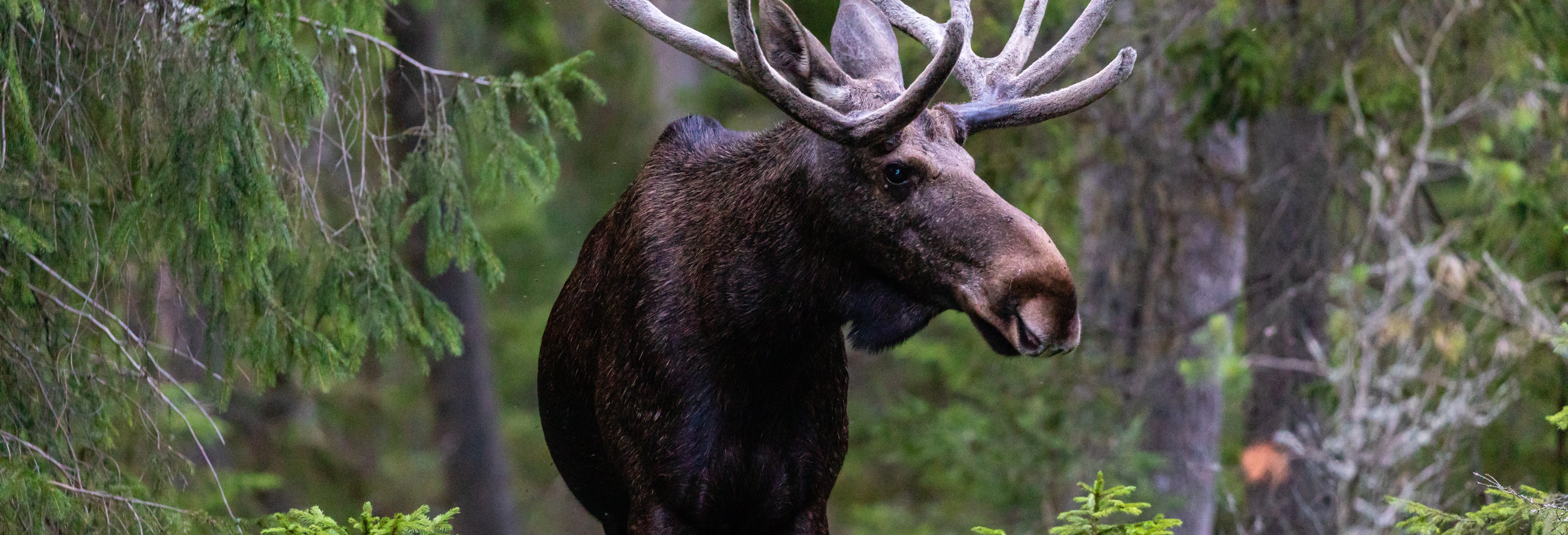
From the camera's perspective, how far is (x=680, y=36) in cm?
378

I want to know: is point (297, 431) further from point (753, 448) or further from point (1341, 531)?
point (753, 448)

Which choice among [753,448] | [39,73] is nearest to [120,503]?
[39,73]

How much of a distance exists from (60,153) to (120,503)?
116 cm

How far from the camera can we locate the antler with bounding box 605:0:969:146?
3.37m

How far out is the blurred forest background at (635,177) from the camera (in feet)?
15.5

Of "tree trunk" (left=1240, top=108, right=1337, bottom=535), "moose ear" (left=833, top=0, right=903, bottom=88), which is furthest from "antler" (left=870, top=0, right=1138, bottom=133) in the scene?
"tree trunk" (left=1240, top=108, right=1337, bottom=535)

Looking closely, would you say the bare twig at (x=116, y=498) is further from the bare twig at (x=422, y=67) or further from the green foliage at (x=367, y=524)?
the bare twig at (x=422, y=67)

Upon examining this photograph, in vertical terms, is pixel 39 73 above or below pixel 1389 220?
above

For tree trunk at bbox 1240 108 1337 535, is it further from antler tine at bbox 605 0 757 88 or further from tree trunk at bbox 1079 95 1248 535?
antler tine at bbox 605 0 757 88

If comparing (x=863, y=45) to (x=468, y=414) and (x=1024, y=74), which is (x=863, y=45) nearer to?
(x=1024, y=74)

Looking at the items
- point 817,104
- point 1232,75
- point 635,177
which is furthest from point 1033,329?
point 635,177

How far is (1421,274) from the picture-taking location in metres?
7.94

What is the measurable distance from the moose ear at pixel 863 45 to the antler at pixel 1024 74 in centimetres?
14

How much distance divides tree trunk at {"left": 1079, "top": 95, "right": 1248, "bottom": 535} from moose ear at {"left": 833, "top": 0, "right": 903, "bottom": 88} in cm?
541
